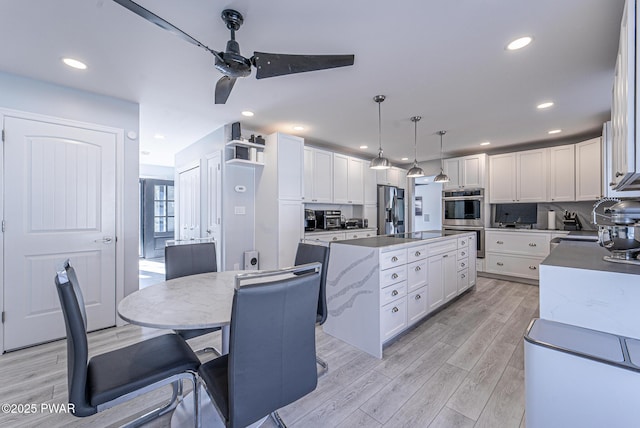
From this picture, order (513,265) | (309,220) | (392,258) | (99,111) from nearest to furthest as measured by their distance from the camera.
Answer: (392,258), (99,111), (309,220), (513,265)

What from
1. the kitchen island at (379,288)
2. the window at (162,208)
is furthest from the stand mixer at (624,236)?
the window at (162,208)

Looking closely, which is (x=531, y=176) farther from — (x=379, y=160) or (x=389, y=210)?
(x=379, y=160)

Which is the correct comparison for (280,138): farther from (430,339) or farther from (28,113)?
(430,339)

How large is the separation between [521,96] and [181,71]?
11.4 ft

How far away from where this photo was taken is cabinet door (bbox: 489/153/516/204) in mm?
4918

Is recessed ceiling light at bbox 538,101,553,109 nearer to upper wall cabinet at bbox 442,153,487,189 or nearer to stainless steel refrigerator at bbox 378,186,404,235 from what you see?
upper wall cabinet at bbox 442,153,487,189

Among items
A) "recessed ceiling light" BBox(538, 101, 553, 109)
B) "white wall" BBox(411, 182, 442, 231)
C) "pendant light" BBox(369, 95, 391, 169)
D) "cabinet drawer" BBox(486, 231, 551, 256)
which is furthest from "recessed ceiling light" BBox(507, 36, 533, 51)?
"white wall" BBox(411, 182, 442, 231)

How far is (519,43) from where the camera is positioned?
6.57ft

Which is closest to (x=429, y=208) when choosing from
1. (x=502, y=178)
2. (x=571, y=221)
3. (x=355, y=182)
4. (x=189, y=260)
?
(x=502, y=178)

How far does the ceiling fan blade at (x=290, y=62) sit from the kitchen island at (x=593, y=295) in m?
1.71

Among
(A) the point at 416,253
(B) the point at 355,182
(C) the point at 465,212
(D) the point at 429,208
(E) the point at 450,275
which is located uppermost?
(B) the point at 355,182

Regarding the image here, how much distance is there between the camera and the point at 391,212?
579 cm

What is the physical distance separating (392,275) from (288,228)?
74.3 inches

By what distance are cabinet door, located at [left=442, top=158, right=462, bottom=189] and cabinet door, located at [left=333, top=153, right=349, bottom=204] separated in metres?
2.17
